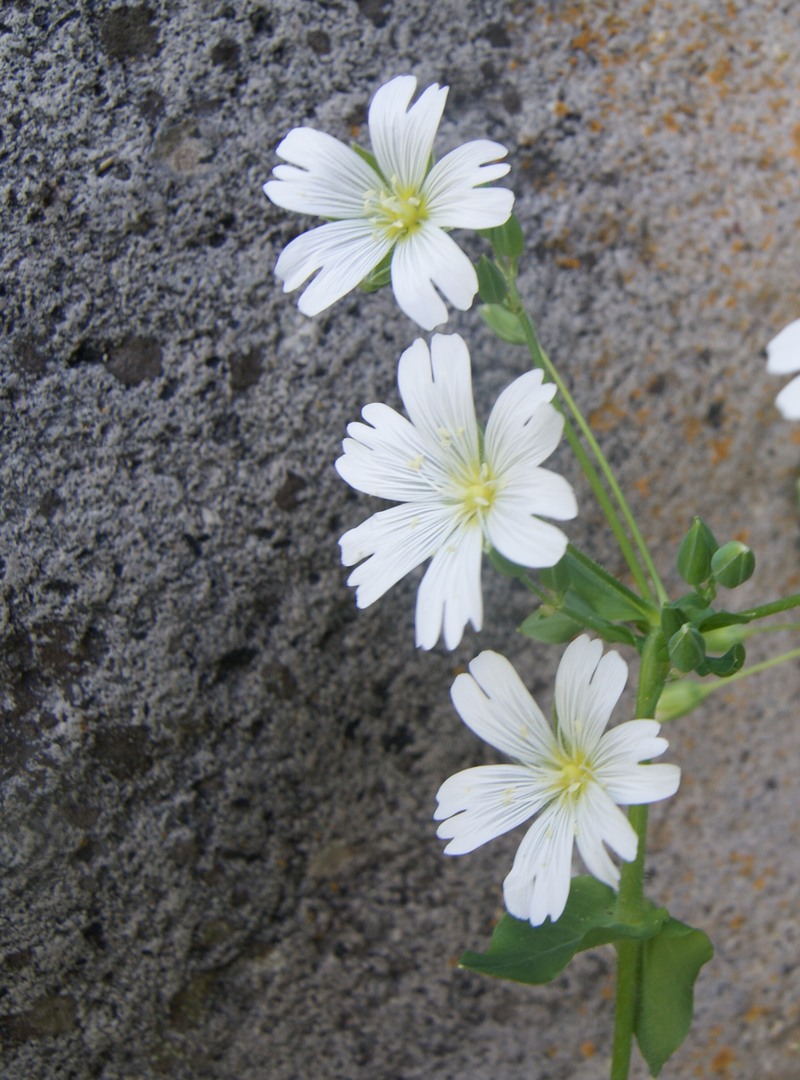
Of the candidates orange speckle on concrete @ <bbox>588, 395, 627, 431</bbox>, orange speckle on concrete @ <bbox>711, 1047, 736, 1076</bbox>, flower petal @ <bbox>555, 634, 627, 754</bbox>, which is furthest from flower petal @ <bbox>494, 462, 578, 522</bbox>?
orange speckle on concrete @ <bbox>711, 1047, 736, 1076</bbox>

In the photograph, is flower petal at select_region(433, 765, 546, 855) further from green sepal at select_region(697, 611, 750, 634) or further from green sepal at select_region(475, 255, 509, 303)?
green sepal at select_region(475, 255, 509, 303)

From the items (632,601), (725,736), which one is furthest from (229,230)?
(725,736)

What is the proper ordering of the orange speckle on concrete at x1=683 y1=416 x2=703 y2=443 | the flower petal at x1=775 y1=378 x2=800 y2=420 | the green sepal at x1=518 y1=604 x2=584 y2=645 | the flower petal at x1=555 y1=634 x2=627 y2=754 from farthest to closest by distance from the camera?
the orange speckle on concrete at x1=683 y1=416 x2=703 y2=443
the green sepal at x1=518 y1=604 x2=584 y2=645
the flower petal at x1=555 y1=634 x2=627 y2=754
the flower petal at x1=775 y1=378 x2=800 y2=420

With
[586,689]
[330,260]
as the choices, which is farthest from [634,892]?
[330,260]

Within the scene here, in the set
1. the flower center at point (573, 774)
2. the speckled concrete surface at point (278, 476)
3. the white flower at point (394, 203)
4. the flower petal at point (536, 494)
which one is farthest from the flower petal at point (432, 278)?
the flower center at point (573, 774)

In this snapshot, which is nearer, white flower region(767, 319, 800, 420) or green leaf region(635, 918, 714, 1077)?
white flower region(767, 319, 800, 420)

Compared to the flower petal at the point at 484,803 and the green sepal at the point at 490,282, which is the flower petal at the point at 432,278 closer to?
the green sepal at the point at 490,282
